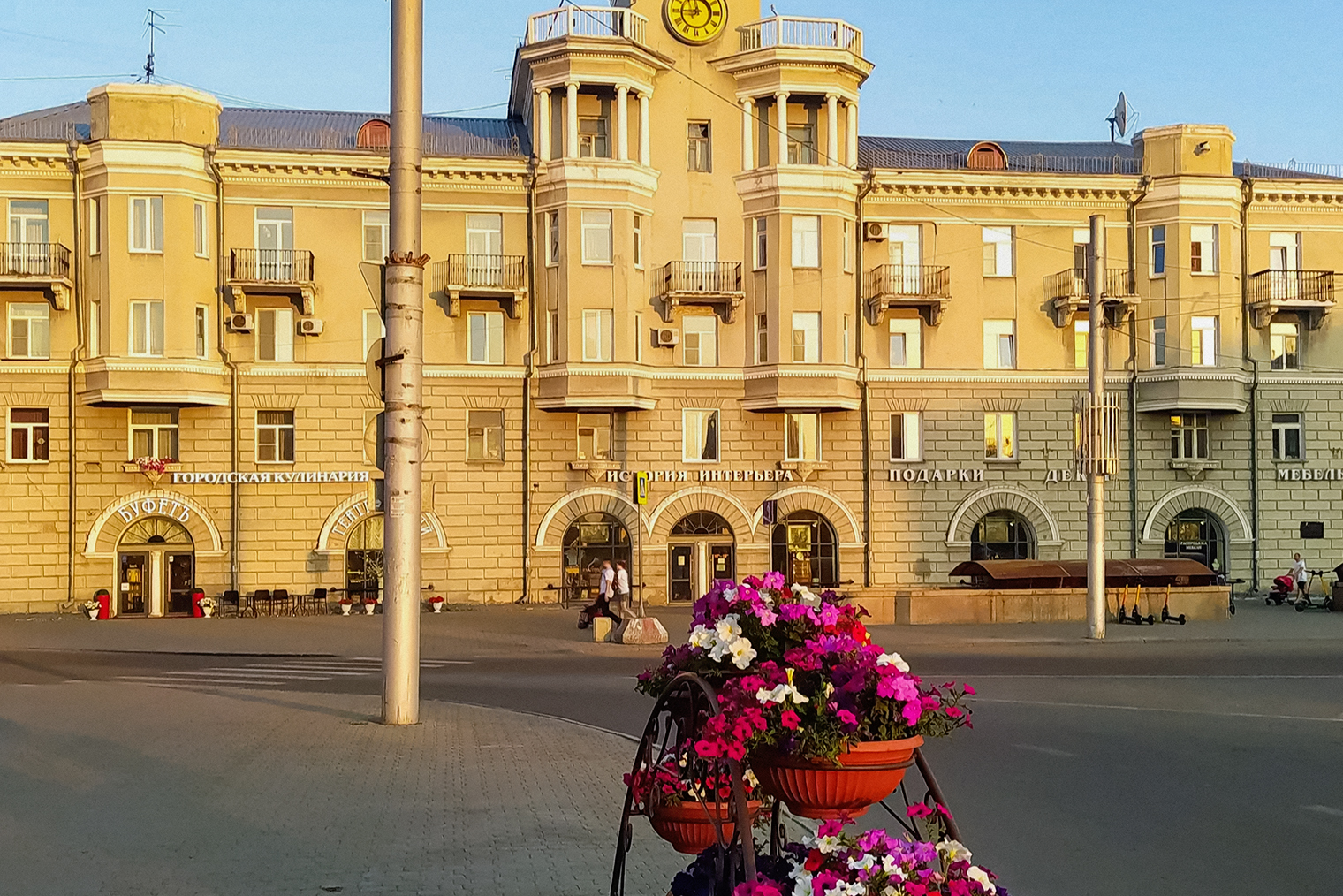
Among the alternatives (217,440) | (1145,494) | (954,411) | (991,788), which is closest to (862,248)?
(954,411)

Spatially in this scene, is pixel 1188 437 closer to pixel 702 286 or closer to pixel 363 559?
pixel 702 286

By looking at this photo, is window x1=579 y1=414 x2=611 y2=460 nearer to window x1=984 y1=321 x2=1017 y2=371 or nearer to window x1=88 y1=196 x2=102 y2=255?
window x1=984 y1=321 x2=1017 y2=371

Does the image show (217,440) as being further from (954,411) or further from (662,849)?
(662,849)

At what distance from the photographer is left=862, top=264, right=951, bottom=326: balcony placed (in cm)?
3656

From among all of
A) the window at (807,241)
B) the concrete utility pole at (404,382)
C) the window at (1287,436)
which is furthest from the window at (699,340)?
the concrete utility pole at (404,382)

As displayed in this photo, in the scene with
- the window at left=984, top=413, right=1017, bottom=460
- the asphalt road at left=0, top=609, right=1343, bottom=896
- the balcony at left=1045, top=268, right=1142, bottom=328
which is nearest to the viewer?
the asphalt road at left=0, top=609, right=1343, bottom=896

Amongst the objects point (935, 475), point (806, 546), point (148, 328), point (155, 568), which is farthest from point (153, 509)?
point (935, 475)

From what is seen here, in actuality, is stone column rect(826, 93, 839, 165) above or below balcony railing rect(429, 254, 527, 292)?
above

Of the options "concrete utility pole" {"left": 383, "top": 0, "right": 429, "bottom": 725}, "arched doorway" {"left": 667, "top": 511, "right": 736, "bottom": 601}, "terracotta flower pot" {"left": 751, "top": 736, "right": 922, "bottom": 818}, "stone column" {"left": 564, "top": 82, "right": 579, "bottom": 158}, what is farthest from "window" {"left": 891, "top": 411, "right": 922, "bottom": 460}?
"terracotta flower pot" {"left": 751, "top": 736, "right": 922, "bottom": 818}

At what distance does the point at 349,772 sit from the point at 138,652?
15965 mm

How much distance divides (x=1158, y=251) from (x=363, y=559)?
25.2 metres

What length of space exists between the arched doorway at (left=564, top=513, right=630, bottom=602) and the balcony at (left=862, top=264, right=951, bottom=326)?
978 centimetres

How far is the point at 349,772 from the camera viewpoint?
34.7 feet

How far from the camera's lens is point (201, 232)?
34125 mm
